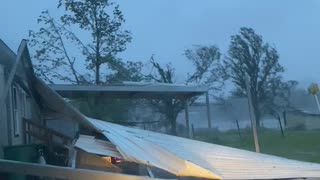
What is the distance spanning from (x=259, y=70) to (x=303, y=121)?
8255 mm

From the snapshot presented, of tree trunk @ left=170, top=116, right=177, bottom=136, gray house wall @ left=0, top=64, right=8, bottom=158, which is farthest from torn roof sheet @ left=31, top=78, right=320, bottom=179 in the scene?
tree trunk @ left=170, top=116, right=177, bottom=136

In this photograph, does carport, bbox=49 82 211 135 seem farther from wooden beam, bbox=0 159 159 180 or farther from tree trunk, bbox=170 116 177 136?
wooden beam, bbox=0 159 159 180

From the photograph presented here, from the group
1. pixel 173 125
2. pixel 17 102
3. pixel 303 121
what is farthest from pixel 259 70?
pixel 17 102

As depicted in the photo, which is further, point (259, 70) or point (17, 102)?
point (259, 70)

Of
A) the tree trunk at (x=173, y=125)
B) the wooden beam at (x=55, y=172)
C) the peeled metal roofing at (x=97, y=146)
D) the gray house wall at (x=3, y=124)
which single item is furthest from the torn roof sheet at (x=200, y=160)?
the tree trunk at (x=173, y=125)

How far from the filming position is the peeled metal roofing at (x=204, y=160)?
18.6 feet

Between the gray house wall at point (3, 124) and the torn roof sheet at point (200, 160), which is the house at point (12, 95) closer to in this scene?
the gray house wall at point (3, 124)

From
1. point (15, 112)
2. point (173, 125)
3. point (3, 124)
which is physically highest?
point (15, 112)

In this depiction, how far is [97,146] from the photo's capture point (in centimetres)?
652

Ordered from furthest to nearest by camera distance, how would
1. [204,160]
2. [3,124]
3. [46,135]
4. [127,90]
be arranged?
[127,90] < [46,135] < [3,124] < [204,160]

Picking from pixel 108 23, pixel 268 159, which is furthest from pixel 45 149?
pixel 108 23

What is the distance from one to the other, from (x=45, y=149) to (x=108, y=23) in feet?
57.0

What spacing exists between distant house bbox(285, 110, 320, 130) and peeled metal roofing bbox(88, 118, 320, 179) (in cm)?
3840

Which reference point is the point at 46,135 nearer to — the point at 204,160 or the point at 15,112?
the point at 15,112
